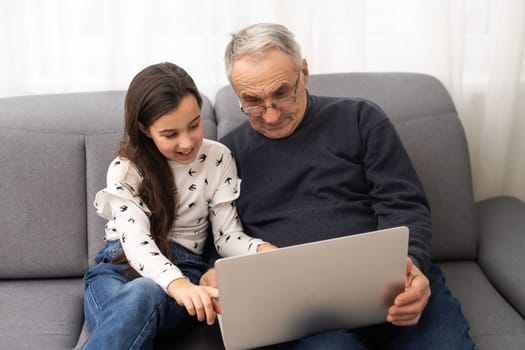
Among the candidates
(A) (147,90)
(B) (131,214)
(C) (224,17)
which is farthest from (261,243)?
(C) (224,17)

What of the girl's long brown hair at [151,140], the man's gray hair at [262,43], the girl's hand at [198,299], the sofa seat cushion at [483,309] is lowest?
the sofa seat cushion at [483,309]

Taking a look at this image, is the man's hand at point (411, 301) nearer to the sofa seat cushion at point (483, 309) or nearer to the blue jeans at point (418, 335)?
the blue jeans at point (418, 335)

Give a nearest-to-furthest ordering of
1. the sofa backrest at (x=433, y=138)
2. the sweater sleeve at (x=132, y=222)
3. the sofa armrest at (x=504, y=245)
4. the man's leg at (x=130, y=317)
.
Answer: the man's leg at (x=130, y=317) → the sweater sleeve at (x=132, y=222) → the sofa armrest at (x=504, y=245) → the sofa backrest at (x=433, y=138)

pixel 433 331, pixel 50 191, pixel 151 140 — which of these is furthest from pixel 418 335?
pixel 50 191

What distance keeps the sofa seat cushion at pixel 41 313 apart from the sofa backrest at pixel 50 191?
0.14 ft

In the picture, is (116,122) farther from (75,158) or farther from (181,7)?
(181,7)

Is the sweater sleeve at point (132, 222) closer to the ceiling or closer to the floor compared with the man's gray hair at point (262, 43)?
closer to the floor

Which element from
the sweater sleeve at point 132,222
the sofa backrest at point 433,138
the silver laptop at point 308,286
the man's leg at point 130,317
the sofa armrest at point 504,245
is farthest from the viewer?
the sofa backrest at point 433,138

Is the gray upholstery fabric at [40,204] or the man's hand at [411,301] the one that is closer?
the man's hand at [411,301]

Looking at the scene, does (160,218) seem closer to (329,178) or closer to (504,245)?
(329,178)

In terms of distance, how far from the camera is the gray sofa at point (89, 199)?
5.40ft

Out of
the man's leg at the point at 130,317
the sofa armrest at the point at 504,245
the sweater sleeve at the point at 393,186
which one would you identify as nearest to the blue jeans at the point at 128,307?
the man's leg at the point at 130,317

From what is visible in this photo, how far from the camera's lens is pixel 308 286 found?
116 centimetres

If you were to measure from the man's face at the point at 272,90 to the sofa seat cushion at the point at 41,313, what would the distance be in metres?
0.70
